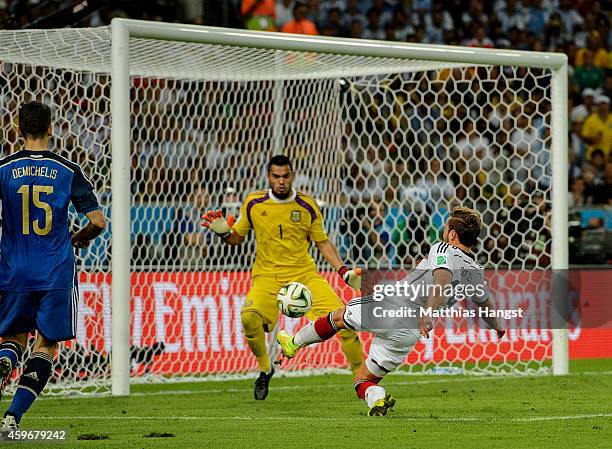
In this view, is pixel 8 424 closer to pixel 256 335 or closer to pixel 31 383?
pixel 31 383

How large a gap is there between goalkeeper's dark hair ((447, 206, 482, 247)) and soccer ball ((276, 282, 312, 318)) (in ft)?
4.91

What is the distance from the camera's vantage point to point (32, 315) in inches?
278

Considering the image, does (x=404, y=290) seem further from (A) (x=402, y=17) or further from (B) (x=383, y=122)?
(A) (x=402, y=17)

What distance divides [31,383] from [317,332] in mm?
2408

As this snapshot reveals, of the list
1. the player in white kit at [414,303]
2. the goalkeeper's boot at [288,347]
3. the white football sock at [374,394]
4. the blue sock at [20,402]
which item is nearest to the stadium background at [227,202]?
the goalkeeper's boot at [288,347]

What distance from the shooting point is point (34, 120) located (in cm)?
705

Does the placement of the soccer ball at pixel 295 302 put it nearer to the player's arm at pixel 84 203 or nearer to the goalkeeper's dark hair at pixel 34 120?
the player's arm at pixel 84 203

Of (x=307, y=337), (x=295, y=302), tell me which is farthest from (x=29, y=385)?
(x=295, y=302)

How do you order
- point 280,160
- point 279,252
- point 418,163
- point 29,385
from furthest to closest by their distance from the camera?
1. point 418,163
2. point 279,252
3. point 280,160
4. point 29,385

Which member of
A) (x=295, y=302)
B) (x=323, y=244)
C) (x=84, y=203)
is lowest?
(x=295, y=302)

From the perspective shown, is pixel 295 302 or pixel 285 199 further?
pixel 285 199

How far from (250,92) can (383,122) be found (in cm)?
166

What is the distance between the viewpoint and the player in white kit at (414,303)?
805 centimetres

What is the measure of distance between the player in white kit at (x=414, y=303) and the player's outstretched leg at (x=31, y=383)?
2.28 m
